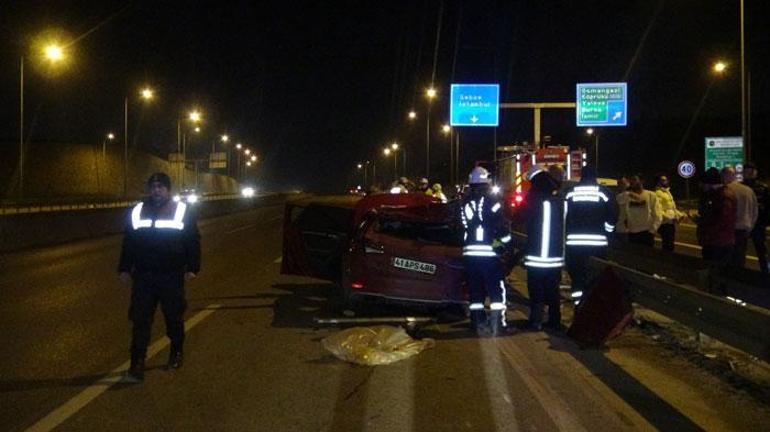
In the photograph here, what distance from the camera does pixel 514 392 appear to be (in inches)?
277

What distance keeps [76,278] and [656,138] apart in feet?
320

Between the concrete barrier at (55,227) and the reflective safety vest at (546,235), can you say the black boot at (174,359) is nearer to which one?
the reflective safety vest at (546,235)

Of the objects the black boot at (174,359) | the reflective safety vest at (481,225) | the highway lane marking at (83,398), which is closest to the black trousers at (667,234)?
the reflective safety vest at (481,225)

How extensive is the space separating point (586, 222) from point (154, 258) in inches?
223

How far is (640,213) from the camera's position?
45.8ft

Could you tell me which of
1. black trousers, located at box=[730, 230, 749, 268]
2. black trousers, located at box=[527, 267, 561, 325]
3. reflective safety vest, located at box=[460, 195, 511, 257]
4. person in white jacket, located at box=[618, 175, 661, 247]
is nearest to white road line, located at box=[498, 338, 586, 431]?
black trousers, located at box=[527, 267, 561, 325]

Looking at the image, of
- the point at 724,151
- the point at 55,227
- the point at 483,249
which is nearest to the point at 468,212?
the point at 483,249

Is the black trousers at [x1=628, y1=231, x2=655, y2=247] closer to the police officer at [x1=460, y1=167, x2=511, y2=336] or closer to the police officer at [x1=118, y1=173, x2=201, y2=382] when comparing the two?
the police officer at [x1=460, y1=167, x2=511, y2=336]

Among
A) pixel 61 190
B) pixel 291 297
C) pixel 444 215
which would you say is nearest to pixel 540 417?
pixel 444 215

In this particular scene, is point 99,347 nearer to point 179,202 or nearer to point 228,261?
point 179,202

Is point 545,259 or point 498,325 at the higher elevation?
point 545,259

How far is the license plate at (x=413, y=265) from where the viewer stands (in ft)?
32.2

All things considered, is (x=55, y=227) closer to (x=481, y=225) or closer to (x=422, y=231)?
(x=422, y=231)

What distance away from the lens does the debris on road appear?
27.3 feet
